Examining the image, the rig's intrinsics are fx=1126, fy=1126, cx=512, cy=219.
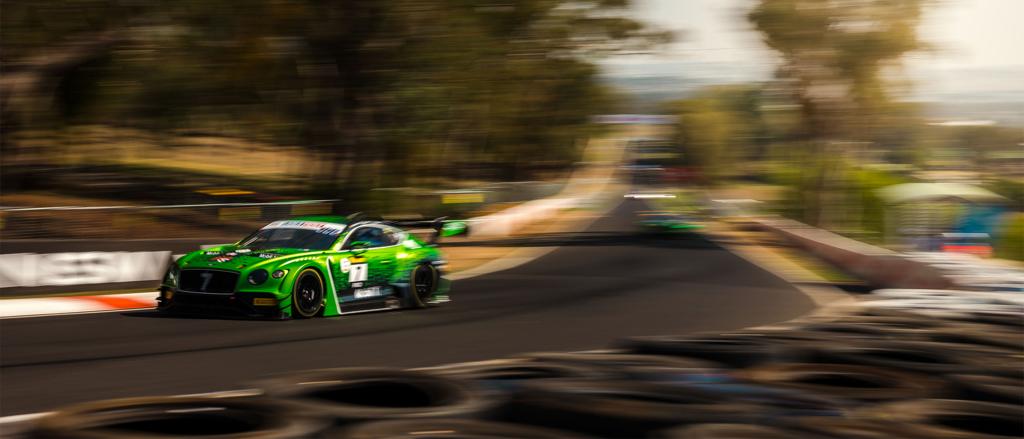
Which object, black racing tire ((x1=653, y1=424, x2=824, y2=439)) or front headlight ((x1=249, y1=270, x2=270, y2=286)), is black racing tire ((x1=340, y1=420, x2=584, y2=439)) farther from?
front headlight ((x1=249, y1=270, x2=270, y2=286))

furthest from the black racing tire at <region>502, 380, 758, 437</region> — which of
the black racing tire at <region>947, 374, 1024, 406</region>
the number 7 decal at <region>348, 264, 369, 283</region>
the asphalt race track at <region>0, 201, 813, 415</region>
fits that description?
the number 7 decal at <region>348, 264, 369, 283</region>

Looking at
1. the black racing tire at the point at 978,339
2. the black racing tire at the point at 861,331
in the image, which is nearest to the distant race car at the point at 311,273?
the black racing tire at the point at 861,331

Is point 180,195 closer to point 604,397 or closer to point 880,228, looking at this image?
point 880,228

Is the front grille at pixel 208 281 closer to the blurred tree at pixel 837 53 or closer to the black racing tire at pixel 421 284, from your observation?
the black racing tire at pixel 421 284

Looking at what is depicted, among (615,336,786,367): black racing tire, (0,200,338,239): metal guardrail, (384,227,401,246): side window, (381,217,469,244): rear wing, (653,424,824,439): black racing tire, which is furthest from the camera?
(0,200,338,239): metal guardrail

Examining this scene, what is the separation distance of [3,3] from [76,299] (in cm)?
1470

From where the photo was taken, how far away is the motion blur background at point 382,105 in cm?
2606

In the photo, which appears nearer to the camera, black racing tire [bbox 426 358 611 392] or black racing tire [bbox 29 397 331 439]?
black racing tire [bbox 29 397 331 439]

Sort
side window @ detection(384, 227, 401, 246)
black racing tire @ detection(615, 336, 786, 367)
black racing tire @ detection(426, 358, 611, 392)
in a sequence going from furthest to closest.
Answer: side window @ detection(384, 227, 401, 246)
black racing tire @ detection(615, 336, 786, 367)
black racing tire @ detection(426, 358, 611, 392)

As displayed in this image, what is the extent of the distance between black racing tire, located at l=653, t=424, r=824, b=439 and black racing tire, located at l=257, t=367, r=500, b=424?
1.09 m

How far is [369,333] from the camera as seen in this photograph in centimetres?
1141

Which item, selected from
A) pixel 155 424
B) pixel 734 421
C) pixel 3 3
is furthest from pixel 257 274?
pixel 3 3

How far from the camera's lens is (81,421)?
16.8 feet

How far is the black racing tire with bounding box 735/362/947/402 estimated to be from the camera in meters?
6.69
